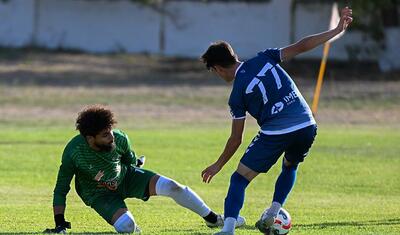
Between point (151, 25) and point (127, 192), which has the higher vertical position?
point (127, 192)

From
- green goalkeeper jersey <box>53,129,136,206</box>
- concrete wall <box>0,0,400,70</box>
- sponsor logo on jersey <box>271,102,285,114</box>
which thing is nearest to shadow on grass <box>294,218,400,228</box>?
sponsor logo on jersey <box>271,102,285,114</box>

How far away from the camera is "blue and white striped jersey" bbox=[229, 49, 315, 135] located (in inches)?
367

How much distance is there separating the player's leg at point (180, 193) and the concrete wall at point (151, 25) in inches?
1173

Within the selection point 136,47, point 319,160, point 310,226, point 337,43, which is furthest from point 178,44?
point 310,226

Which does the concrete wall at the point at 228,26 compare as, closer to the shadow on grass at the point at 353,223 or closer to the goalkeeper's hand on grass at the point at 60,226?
the shadow on grass at the point at 353,223

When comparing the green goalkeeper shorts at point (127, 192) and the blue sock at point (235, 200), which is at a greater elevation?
the blue sock at point (235, 200)

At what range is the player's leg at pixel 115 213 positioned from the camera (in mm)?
9898

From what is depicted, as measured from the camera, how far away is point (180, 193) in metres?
10.0

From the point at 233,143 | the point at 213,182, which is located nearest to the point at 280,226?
the point at 233,143

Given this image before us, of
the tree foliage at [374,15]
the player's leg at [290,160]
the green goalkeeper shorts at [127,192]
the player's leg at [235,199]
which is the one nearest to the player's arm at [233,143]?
the player's leg at [235,199]

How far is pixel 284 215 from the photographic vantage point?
31.8 feet

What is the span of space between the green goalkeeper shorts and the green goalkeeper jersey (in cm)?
6

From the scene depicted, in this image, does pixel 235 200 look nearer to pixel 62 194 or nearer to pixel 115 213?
pixel 115 213

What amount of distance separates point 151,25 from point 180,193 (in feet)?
101
